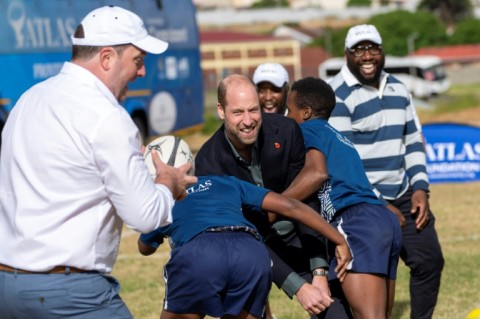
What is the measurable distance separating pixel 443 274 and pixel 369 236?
4.48 m

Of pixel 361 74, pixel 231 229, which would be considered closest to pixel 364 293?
pixel 231 229

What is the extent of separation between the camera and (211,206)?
516 centimetres

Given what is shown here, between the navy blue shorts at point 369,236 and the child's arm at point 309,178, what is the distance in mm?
279

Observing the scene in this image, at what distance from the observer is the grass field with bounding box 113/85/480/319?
Answer: 8812 millimetres

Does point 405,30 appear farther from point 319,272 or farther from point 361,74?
point 319,272

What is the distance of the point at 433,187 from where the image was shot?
55.6 ft

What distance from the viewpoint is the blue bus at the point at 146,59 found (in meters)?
19.1

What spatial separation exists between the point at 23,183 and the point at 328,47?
3639 inches

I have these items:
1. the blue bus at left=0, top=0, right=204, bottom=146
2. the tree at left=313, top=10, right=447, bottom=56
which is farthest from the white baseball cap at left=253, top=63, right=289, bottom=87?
the tree at left=313, top=10, right=447, bottom=56

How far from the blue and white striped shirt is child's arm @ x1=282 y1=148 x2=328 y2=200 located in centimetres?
131

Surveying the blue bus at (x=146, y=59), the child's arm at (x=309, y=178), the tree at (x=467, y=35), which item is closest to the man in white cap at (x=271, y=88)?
the child's arm at (x=309, y=178)

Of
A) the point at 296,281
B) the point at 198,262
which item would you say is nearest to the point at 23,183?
the point at 198,262

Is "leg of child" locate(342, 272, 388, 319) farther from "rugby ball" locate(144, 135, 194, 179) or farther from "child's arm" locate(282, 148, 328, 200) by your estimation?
"rugby ball" locate(144, 135, 194, 179)

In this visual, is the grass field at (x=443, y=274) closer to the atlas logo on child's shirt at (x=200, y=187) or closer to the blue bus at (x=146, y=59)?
the atlas logo on child's shirt at (x=200, y=187)
